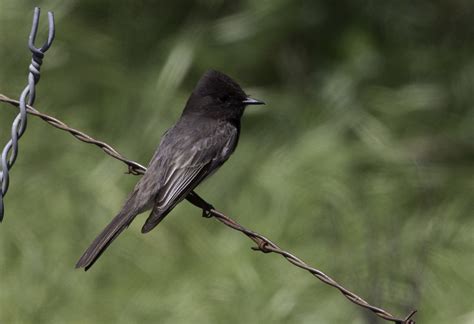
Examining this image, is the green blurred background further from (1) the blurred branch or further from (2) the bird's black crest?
(1) the blurred branch

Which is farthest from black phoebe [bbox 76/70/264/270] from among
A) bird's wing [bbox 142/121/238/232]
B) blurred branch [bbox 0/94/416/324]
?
blurred branch [bbox 0/94/416/324]

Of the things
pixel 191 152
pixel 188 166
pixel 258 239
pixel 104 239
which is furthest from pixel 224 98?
pixel 258 239

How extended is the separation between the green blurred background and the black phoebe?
44.1 inches

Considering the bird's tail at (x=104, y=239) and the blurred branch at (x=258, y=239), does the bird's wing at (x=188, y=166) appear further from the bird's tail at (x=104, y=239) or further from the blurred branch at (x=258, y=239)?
the blurred branch at (x=258, y=239)

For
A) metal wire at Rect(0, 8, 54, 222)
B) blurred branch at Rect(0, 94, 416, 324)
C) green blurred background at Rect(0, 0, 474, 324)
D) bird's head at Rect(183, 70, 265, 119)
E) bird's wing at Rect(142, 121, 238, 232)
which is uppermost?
metal wire at Rect(0, 8, 54, 222)

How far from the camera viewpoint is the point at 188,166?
4891 millimetres

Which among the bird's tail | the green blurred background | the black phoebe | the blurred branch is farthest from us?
the green blurred background

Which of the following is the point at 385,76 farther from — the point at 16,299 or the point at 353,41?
the point at 16,299

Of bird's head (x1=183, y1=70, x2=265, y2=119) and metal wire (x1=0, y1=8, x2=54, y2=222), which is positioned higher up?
metal wire (x1=0, y1=8, x2=54, y2=222)

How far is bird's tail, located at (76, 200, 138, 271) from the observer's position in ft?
13.2

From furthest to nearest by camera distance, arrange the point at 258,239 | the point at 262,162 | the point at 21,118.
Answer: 1. the point at 262,162
2. the point at 258,239
3. the point at 21,118

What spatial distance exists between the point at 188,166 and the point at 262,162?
6.62ft

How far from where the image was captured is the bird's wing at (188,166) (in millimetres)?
4637

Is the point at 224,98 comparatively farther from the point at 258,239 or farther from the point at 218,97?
the point at 258,239
